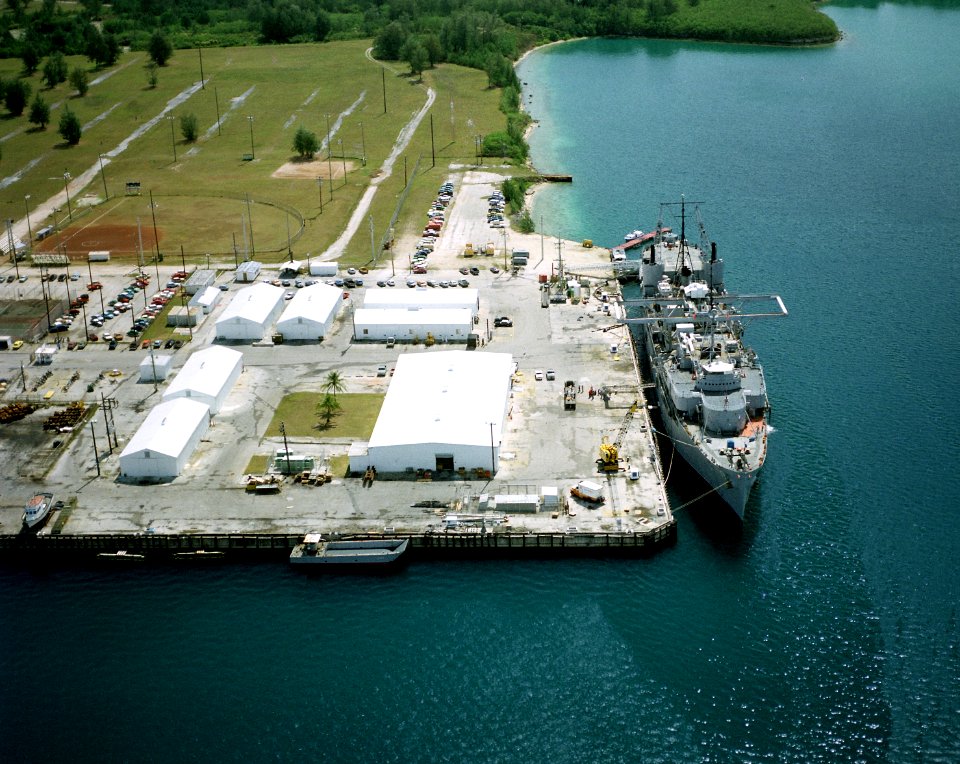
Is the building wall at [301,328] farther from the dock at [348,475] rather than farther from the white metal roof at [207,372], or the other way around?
the white metal roof at [207,372]

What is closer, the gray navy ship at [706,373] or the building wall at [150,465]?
the gray navy ship at [706,373]

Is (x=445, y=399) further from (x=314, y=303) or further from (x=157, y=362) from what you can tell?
(x=157, y=362)

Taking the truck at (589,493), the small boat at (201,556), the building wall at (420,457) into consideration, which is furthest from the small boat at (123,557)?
the truck at (589,493)

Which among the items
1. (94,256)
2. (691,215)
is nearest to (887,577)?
(691,215)

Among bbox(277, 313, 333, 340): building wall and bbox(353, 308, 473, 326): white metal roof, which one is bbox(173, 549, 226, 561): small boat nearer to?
bbox(277, 313, 333, 340): building wall

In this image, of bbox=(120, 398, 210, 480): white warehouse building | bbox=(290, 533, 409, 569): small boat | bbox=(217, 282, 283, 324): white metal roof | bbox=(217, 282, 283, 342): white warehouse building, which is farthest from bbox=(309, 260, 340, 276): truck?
bbox=(290, 533, 409, 569): small boat

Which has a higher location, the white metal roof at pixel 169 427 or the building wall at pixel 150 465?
the white metal roof at pixel 169 427

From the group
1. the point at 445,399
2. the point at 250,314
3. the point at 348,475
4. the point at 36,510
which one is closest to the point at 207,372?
the point at 250,314
